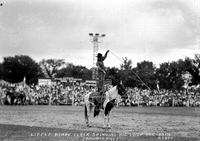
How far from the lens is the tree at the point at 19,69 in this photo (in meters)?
125

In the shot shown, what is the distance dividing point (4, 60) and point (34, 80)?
11.4 meters

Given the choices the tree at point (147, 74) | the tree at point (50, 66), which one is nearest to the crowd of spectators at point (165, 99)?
the tree at point (147, 74)

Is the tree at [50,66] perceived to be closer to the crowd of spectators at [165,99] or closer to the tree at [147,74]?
the tree at [147,74]

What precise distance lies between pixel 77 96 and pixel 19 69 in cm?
7684

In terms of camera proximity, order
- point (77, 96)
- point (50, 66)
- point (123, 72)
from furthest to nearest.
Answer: point (50, 66) → point (123, 72) → point (77, 96)

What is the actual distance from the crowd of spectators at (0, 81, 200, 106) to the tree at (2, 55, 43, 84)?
234ft

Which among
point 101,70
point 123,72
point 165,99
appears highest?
point 123,72

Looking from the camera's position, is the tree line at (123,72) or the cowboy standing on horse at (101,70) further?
the tree line at (123,72)

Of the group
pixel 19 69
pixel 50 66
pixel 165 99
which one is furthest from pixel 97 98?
pixel 50 66

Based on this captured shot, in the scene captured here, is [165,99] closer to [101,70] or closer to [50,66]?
[101,70]

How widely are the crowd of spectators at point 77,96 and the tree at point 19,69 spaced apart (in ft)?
234

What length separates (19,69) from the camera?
413 feet

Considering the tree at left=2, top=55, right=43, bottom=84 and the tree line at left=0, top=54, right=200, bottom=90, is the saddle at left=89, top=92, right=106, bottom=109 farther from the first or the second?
the tree at left=2, top=55, right=43, bottom=84

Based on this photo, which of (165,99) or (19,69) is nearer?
(165,99)
